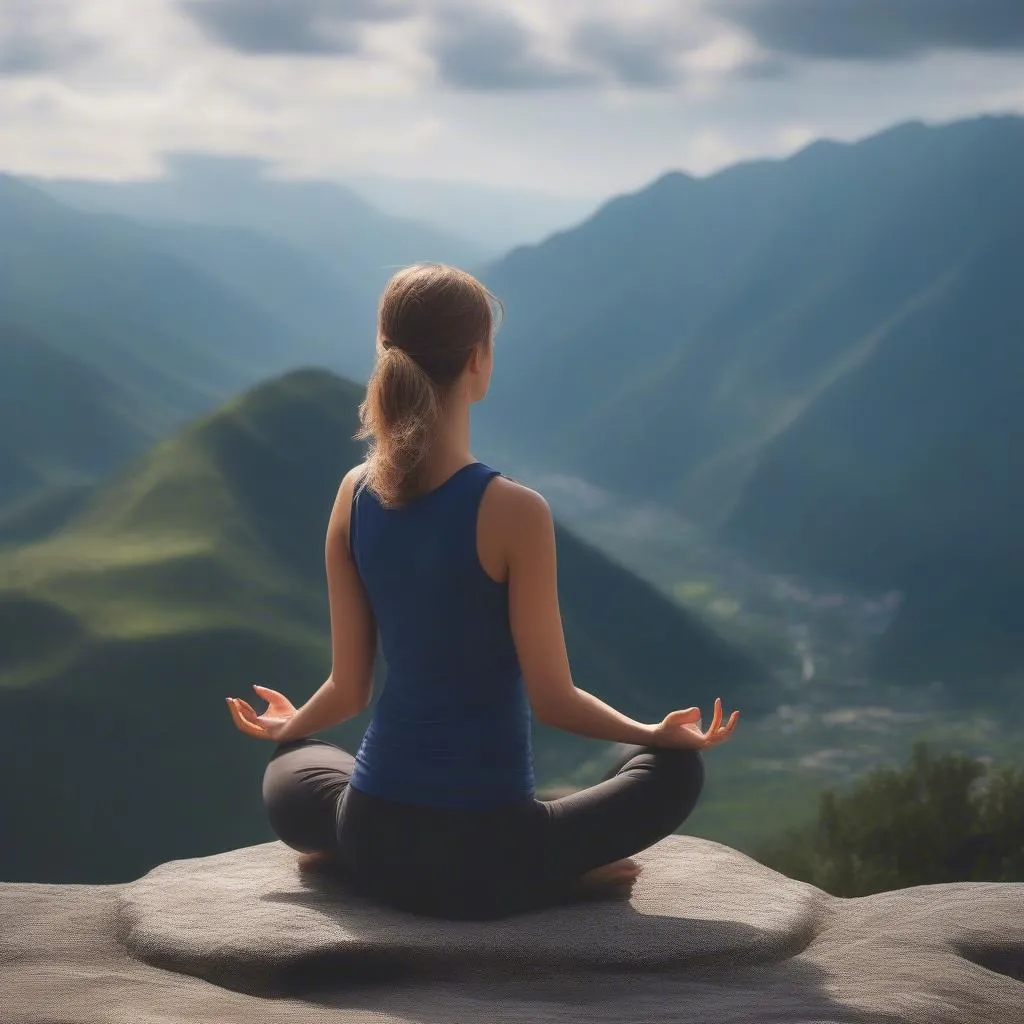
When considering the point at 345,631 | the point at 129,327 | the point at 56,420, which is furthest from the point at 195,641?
the point at 129,327

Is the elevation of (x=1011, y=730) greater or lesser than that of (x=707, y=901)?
greater

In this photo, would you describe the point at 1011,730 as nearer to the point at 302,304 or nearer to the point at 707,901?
the point at 707,901

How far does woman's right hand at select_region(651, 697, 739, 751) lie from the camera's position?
469 cm

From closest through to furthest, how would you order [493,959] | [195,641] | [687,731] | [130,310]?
[493,959]
[687,731]
[195,641]
[130,310]

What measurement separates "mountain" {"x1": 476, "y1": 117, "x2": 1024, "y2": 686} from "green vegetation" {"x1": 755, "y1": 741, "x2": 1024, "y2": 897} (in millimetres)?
43922

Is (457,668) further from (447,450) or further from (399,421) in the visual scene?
(399,421)

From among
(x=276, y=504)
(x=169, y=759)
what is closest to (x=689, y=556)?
(x=276, y=504)

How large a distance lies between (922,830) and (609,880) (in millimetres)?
17400

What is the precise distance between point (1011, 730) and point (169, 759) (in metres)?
38.4

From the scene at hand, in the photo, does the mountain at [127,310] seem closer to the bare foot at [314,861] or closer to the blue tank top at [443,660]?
the bare foot at [314,861]

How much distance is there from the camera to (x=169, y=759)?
125 feet

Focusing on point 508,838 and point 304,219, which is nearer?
point 508,838

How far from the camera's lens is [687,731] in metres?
4.75

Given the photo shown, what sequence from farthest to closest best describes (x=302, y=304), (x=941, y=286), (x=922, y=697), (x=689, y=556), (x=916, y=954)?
1. (x=302, y=304)
2. (x=941, y=286)
3. (x=689, y=556)
4. (x=922, y=697)
5. (x=916, y=954)
